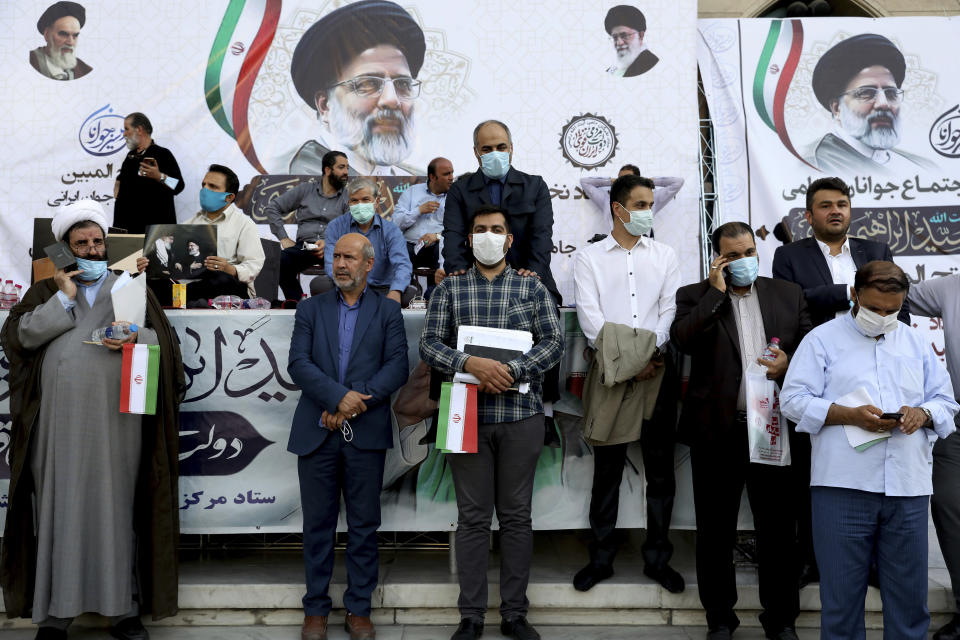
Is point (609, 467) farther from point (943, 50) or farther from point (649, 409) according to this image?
point (943, 50)

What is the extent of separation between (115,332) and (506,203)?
6.03ft

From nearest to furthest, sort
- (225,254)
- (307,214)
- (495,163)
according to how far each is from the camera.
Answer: (495,163) → (225,254) → (307,214)

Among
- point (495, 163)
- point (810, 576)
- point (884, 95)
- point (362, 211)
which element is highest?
point (884, 95)

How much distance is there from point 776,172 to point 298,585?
5173 mm

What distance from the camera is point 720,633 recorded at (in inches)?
134

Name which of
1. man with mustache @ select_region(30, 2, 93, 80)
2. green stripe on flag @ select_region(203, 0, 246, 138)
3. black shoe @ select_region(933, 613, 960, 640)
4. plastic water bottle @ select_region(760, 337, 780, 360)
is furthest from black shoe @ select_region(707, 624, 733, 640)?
man with mustache @ select_region(30, 2, 93, 80)

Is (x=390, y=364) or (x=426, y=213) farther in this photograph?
(x=426, y=213)

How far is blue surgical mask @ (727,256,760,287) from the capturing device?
3350mm

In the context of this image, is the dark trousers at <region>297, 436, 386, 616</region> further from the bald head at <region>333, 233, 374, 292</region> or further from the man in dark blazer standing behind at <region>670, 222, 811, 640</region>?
the man in dark blazer standing behind at <region>670, 222, 811, 640</region>

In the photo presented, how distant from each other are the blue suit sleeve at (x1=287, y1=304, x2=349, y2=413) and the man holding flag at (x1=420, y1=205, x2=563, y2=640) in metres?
0.41

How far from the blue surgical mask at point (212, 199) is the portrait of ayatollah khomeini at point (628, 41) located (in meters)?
3.43

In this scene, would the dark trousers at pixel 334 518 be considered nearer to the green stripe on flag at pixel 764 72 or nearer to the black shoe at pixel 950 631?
the black shoe at pixel 950 631

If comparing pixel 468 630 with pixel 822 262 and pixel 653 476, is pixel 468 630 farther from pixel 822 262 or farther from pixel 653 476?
pixel 822 262

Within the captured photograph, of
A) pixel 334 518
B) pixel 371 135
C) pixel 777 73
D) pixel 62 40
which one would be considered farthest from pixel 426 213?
pixel 62 40
